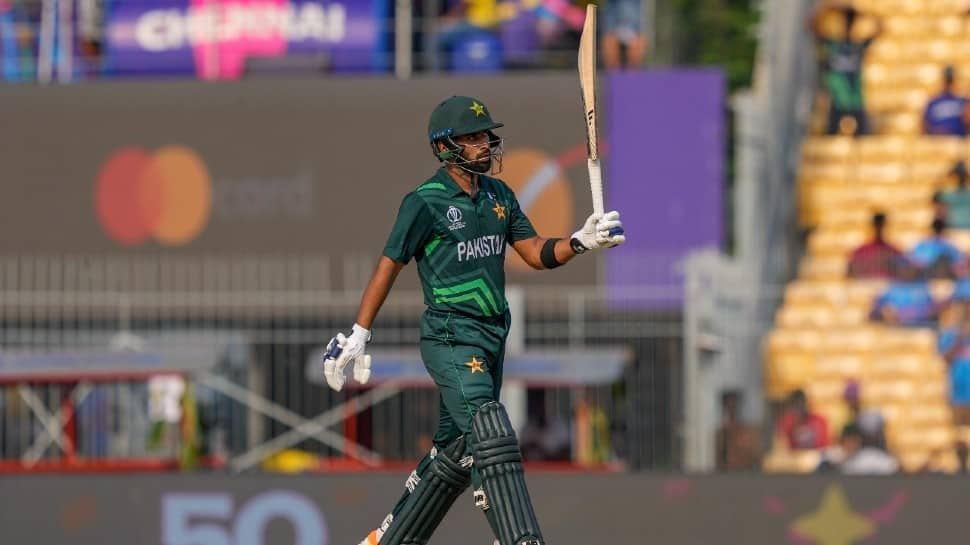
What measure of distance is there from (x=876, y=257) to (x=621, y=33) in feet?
12.1

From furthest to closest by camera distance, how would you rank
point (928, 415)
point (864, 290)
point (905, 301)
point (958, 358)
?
point (864, 290) < point (905, 301) < point (958, 358) < point (928, 415)

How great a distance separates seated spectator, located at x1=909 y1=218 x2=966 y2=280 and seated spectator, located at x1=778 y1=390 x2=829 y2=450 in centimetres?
233

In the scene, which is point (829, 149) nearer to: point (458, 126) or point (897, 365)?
point (897, 365)

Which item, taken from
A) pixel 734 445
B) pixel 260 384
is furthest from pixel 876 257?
pixel 260 384

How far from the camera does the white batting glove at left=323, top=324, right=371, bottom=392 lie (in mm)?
10523

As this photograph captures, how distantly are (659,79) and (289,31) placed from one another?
3.85m

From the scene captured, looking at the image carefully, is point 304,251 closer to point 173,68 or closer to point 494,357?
point 173,68

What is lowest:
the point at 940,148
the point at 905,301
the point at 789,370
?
the point at 789,370

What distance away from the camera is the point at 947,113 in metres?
21.9

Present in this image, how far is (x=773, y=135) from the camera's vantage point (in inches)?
862

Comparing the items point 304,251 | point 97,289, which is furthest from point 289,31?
point 97,289


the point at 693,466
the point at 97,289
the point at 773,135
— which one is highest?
the point at 773,135

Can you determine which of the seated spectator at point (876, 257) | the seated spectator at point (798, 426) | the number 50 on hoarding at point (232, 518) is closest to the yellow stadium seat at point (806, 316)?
the seated spectator at point (876, 257)

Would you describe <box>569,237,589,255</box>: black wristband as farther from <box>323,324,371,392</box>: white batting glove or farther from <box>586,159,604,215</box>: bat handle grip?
<box>323,324,371,392</box>: white batting glove
